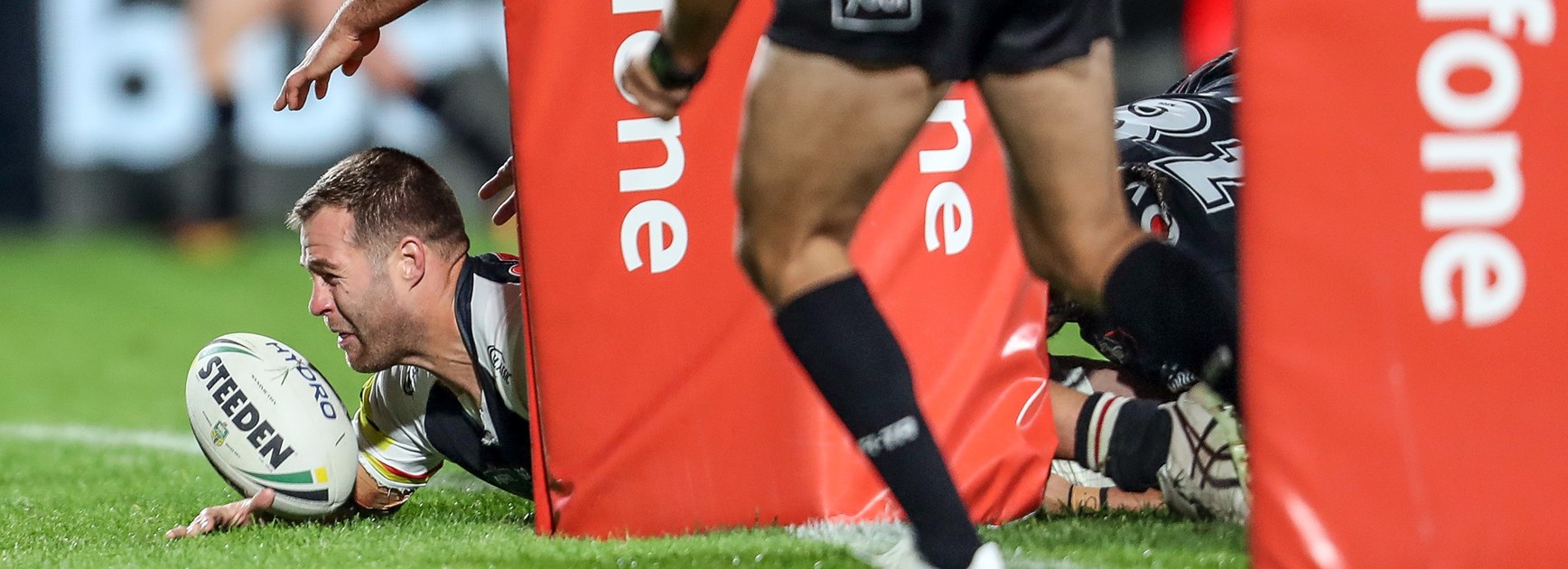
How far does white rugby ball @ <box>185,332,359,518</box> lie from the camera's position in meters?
2.78

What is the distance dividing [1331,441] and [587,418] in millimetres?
1129

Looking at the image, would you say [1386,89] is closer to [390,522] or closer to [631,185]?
[631,185]

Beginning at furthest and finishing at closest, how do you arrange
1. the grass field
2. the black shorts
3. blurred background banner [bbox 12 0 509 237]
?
blurred background banner [bbox 12 0 509 237] → the grass field → the black shorts

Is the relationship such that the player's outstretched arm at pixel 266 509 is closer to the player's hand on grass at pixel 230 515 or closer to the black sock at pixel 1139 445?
the player's hand on grass at pixel 230 515

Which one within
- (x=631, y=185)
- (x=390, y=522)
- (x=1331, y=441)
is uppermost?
(x=631, y=185)

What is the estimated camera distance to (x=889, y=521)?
2607mm

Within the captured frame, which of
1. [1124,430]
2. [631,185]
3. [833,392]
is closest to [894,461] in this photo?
[833,392]

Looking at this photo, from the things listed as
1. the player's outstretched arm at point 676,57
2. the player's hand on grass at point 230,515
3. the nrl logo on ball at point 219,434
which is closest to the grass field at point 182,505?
the player's hand on grass at point 230,515

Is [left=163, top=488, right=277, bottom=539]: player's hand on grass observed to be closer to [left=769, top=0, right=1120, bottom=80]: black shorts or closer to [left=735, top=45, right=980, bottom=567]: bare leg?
[left=735, top=45, right=980, bottom=567]: bare leg

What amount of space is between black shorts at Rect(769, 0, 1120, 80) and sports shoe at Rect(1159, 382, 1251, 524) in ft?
2.07

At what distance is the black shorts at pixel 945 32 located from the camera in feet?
5.98

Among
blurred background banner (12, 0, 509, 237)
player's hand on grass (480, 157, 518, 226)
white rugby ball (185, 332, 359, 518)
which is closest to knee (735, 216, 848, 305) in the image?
player's hand on grass (480, 157, 518, 226)

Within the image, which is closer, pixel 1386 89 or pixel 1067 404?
pixel 1386 89

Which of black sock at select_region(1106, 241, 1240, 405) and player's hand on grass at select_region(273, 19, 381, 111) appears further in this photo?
Result: player's hand on grass at select_region(273, 19, 381, 111)
